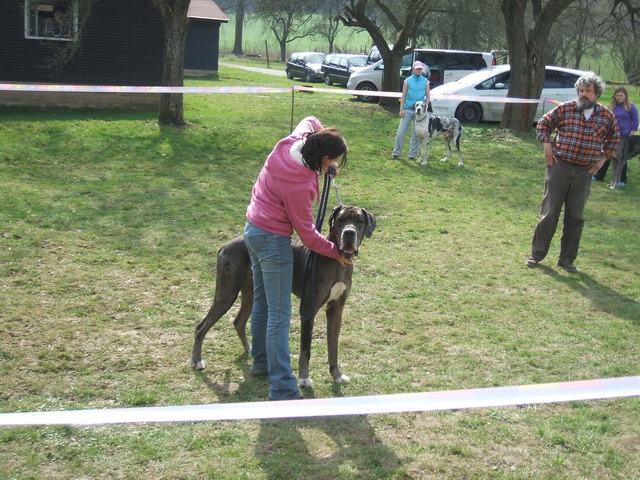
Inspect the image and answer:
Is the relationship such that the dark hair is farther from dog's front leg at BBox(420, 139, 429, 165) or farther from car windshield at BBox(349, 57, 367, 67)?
car windshield at BBox(349, 57, 367, 67)

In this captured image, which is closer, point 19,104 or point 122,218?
point 122,218

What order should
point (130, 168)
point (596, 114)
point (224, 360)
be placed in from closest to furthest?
point (224, 360) → point (596, 114) → point (130, 168)

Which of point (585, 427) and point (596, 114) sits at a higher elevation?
point (596, 114)

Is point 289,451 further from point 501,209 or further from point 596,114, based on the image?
point 501,209

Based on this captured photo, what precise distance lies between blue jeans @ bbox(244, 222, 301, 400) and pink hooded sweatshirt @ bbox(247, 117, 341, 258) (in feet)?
0.27

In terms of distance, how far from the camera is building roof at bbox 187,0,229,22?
1318 inches

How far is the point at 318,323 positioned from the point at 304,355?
127 centimetres

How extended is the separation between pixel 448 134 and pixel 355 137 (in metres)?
2.52

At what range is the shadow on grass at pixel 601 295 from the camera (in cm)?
672

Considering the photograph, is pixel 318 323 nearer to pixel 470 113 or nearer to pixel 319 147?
pixel 319 147

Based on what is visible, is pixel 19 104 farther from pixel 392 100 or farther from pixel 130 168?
pixel 392 100

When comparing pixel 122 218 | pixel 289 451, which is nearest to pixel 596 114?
pixel 289 451

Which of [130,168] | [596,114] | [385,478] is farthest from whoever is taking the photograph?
[130,168]

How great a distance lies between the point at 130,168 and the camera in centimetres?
1162
